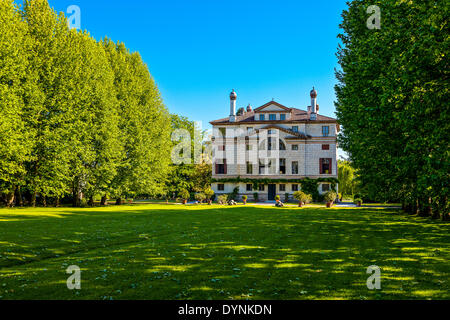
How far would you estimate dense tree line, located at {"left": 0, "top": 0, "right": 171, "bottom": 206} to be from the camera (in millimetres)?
28719

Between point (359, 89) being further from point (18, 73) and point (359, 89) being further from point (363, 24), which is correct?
point (18, 73)

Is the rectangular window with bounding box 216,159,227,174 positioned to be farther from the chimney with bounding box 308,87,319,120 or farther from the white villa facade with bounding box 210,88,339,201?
the chimney with bounding box 308,87,319,120

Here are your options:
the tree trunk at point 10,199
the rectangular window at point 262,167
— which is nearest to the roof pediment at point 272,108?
the rectangular window at point 262,167

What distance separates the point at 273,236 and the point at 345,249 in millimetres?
4277

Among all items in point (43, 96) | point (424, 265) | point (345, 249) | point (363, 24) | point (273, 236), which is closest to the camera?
point (424, 265)

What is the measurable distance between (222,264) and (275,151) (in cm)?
4813

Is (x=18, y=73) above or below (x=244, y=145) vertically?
above

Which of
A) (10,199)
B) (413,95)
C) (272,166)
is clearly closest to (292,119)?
(272,166)

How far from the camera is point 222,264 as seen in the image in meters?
9.93

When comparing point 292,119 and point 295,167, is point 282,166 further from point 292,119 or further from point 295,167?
point 292,119

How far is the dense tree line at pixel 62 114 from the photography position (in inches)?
1131

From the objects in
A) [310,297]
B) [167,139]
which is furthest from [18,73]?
[310,297]

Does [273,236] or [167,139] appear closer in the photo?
[273,236]

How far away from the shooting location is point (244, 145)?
2306 inches
